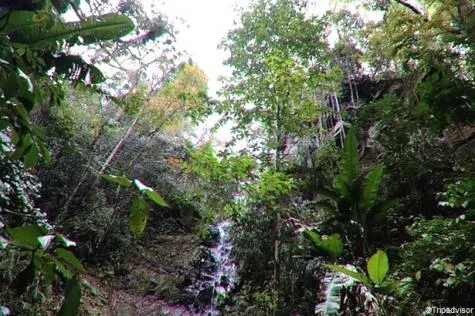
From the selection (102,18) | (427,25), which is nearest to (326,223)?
(427,25)

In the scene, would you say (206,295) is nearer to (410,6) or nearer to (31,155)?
(31,155)

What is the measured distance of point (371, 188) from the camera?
4121mm

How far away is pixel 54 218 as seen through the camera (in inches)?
263

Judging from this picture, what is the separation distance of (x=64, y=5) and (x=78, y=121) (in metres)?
3.72

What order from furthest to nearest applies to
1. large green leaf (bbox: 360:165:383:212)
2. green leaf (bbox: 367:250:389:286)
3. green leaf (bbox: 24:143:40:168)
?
large green leaf (bbox: 360:165:383:212), green leaf (bbox: 367:250:389:286), green leaf (bbox: 24:143:40:168)

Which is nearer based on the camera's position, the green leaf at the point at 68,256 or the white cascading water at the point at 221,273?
the green leaf at the point at 68,256

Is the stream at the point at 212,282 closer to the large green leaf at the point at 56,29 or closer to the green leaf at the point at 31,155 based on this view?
the large green leaf at the point at 56,29

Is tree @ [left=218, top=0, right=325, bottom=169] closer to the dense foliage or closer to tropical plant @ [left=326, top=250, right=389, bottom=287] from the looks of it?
the dense foliage

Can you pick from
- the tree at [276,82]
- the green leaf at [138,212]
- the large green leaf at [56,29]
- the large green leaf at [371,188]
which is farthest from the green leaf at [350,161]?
the green leaf at [138,212]

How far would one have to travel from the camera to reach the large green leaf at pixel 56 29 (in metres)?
1.13

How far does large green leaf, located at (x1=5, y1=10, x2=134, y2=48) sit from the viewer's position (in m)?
1.13

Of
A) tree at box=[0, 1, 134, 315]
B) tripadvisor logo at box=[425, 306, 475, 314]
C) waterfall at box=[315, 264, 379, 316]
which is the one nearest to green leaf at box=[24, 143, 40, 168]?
tree at box=[0, 1, 134, 315]

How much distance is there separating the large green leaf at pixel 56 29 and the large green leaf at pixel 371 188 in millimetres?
3413

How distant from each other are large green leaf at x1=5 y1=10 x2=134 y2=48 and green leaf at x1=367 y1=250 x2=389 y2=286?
2.66 m
